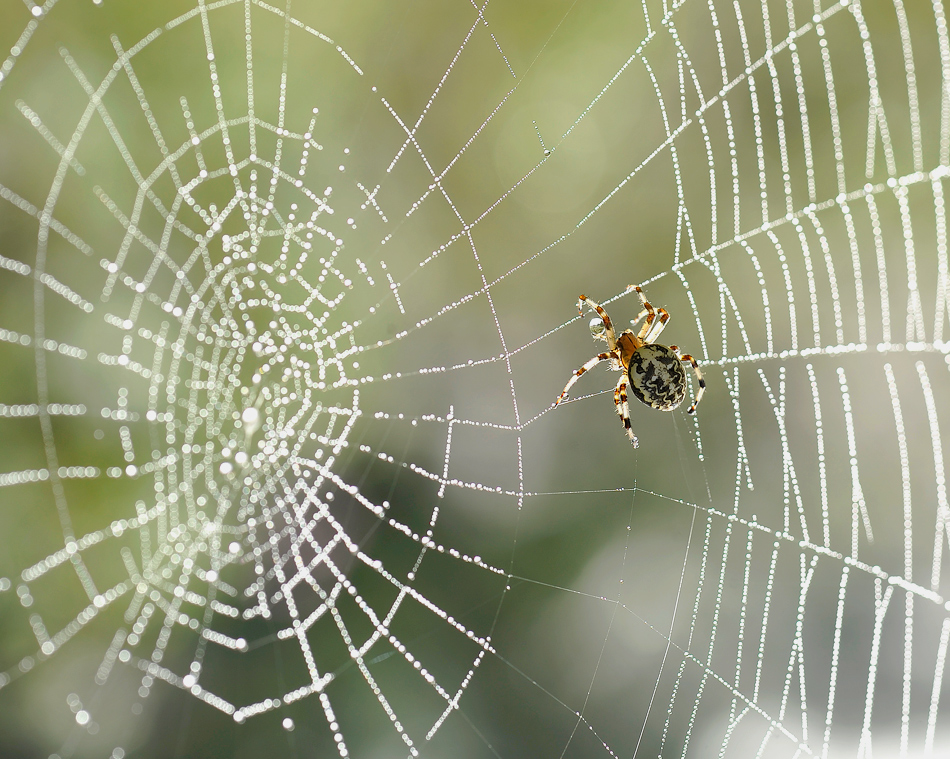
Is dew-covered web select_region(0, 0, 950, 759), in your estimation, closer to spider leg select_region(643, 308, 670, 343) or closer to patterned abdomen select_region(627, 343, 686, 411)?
spider leg select_region(643, 308, 670, 343)

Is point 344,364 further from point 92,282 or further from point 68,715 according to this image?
point 68,715

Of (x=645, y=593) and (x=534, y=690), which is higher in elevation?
(x=645, y=593)

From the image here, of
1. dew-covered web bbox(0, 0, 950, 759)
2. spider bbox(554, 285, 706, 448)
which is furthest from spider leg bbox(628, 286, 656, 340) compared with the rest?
dew-covered web bbox(0, 0, 950, 759)

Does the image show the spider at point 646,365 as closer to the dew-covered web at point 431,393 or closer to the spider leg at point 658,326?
the spider leg at point 658,326

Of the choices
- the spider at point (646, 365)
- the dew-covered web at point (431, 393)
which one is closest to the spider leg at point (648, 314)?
the spider at point (646, 365)

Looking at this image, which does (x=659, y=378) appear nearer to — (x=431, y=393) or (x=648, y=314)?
(x=648, y=314)

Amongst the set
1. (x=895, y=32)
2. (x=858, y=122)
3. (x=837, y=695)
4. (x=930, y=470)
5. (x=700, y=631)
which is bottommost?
(x=837, y=695)

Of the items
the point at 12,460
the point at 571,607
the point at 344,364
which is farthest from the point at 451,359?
the point at 12,460
